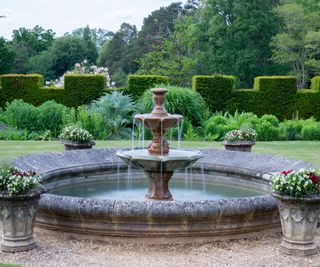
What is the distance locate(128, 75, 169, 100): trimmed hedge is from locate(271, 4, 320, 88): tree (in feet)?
53.7

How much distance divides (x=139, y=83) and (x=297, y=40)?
17984 mm

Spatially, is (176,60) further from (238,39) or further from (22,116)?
(22,116)

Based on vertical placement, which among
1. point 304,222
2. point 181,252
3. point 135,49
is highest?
A: point 135,49

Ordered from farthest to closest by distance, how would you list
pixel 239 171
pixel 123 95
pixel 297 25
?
pixel 297 25 → pixel 123 95 → pixel 239 171

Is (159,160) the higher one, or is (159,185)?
(159,160)

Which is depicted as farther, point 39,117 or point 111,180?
point 39,117

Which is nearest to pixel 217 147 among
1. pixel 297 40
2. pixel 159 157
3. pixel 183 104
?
pixel 183 104

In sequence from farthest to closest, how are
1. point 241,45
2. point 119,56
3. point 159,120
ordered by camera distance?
point 119,56
point 241,45
point 159,120

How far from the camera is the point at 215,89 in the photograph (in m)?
21.0

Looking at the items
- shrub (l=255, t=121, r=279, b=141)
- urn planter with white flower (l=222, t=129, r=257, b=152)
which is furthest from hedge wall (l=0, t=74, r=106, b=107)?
urn planter with white flower (l=222, t=129, r=257, b=152)

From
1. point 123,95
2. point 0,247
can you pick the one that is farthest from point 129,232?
point 123,95

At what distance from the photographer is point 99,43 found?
83250 mm

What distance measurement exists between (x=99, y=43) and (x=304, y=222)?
79.8 metres

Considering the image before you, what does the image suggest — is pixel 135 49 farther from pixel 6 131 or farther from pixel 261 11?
pixel 6 131
